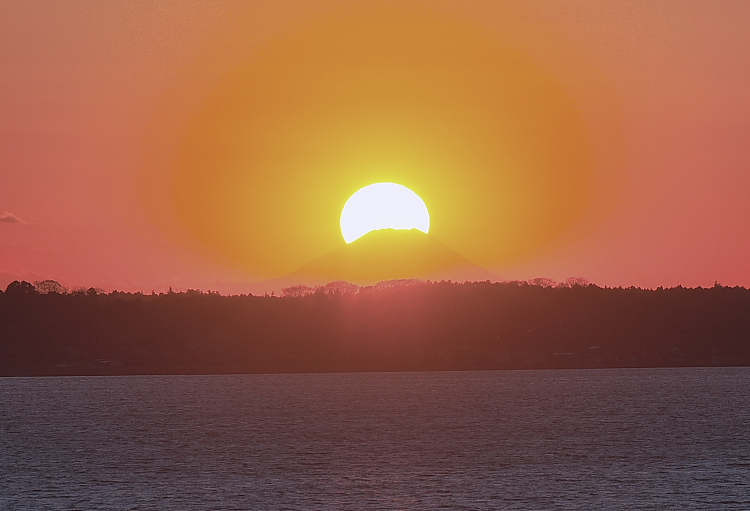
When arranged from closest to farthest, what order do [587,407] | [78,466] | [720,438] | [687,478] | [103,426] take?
[687,478], [78,466], [720,438], [103,426], [587,407]

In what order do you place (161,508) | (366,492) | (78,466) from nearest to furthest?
(161,508) → (366,492) → (78,466)

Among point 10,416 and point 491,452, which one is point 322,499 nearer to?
point 491,452

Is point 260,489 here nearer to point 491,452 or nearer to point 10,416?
point 491,452

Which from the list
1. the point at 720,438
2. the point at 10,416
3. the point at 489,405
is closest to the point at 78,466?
the point at 720,438

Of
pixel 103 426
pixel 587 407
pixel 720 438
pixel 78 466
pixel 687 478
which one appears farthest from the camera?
pixel 587 407

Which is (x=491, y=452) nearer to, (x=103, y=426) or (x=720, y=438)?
(x=720, y=438)

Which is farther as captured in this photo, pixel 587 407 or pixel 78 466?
pixel 587 407

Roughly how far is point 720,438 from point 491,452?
31.6 m

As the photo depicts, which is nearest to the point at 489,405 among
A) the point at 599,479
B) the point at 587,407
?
the point at 587,407

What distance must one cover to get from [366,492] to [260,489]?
8.93 m

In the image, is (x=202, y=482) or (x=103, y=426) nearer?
(x=202, y=482)

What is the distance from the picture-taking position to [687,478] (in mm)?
86812

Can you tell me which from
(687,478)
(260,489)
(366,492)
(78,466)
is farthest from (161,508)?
(687,478)

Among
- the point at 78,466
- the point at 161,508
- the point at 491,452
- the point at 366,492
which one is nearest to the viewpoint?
the point at 161,508
